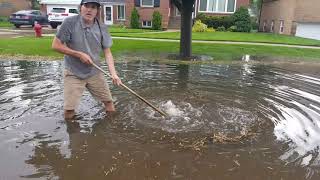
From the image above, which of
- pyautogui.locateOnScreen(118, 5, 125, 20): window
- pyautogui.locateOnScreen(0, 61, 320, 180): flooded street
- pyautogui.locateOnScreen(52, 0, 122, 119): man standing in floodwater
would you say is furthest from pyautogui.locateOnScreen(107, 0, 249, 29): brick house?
pyautogui.locateOnScreen(52, 0, 122, 119): man standing in floodwater

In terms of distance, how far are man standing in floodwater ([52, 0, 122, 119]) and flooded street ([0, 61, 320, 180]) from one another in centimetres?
51

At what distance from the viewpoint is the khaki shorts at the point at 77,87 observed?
5992 mm

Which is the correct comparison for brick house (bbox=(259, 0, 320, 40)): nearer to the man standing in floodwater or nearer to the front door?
the front door

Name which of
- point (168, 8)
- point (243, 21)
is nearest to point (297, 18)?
point (243, 21)

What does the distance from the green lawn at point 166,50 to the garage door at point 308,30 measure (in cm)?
1036

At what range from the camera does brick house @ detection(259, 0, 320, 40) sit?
88.1ft

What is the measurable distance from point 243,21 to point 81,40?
25.9 m

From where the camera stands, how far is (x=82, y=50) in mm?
5832

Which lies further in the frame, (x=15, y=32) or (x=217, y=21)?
(x=217, y=21)

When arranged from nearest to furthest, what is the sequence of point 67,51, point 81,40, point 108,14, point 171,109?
point 67,51
point 81,40
point 171,109
point 108,14

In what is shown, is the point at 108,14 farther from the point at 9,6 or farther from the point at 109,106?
the point at 109,106

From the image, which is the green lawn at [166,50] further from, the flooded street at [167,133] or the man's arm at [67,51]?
the man's arm at [67,51]

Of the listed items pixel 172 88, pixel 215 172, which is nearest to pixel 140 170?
pixel 215 172

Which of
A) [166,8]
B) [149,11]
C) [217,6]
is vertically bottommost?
[149,11]
